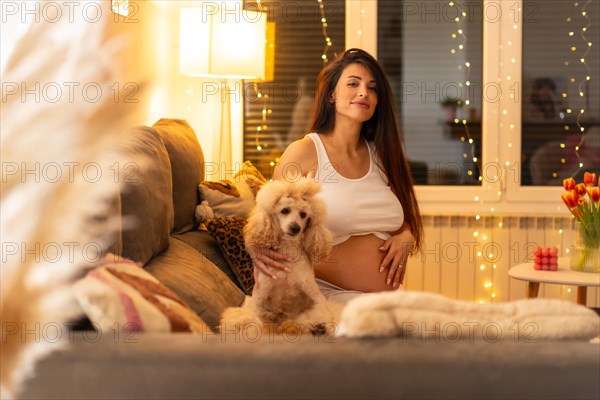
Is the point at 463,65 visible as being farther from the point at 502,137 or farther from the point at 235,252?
the point at 235,252

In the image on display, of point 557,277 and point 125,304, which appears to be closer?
point 125,304

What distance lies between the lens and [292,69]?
4.53m

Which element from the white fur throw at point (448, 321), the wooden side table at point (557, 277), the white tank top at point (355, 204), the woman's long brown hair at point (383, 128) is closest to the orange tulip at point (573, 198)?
the wooden side table at point (557, 277)

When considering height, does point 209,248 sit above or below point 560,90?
below

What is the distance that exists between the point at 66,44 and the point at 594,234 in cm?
297

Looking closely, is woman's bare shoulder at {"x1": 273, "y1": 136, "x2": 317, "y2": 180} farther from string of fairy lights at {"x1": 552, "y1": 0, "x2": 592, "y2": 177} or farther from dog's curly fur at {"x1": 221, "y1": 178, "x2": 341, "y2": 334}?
string of fairy lights at {"x1": 552, "y1": 0, "x2": 592, "y2": 177}

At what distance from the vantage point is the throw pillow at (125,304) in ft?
3.78

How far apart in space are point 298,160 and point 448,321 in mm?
1573

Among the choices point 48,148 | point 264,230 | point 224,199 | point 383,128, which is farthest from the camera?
point 224,199

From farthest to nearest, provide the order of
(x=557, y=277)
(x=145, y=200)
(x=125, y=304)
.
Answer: (x=557, y=277) → (x=145, y=200) → (x=125, y=304)

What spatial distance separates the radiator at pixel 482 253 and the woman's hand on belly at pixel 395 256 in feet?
5.59

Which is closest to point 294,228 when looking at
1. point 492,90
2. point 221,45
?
point 221,45

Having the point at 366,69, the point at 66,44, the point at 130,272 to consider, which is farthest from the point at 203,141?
the point at 66,44

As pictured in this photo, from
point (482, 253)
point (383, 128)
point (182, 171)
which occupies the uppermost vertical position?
point (383, 128)
